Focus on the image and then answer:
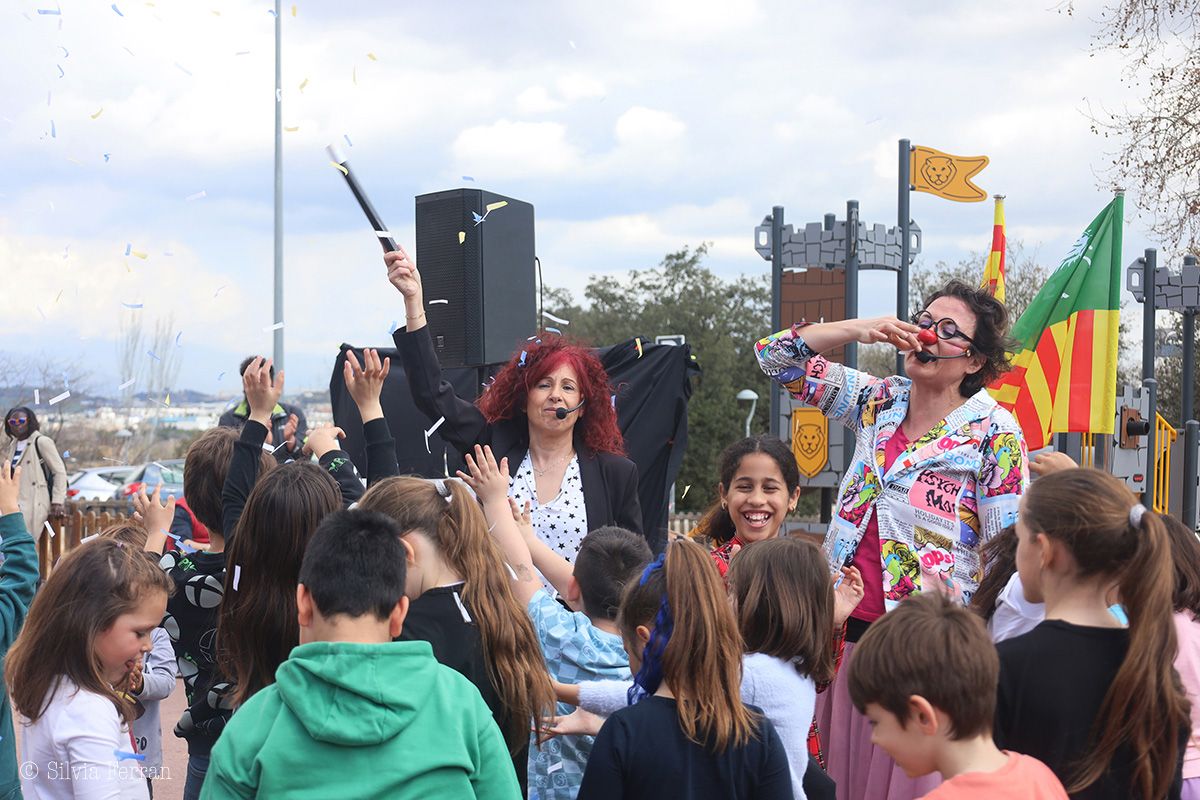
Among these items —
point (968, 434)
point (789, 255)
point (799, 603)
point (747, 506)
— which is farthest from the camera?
point (789, 255)

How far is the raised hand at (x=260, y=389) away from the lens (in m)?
3.04

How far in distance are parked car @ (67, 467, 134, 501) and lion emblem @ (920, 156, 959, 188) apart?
48.3 ft

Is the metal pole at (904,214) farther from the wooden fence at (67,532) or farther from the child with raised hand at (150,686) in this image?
the wooden fence at (67,532)

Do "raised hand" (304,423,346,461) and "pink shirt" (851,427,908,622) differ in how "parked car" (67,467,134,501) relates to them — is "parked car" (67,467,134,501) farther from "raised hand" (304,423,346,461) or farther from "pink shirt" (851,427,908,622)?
"pink shirt" (851,427,908,622)

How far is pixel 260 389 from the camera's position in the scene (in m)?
3.05

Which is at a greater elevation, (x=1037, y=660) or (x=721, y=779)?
(x=1037, y=660)

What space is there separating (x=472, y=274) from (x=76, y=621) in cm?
265

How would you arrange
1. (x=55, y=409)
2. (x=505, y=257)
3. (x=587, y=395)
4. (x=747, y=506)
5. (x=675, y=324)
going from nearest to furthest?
(x=747, y=506)
(x=587, y=395)
(x=505, y=257)
(x=55, y=409)
(x=675, y=324)

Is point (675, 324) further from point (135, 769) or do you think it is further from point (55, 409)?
point (135, 769)

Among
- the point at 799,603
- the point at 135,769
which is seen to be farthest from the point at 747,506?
the point at 135,769

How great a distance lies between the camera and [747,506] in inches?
135

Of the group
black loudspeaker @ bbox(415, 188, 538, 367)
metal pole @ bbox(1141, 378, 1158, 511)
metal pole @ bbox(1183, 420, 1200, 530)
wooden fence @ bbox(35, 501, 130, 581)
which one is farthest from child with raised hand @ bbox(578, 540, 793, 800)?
metal pole @ bbox(1183, 420, 1200, 530)

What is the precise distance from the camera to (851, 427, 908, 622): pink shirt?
9.91 ft

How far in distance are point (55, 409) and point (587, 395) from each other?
21.5 m
